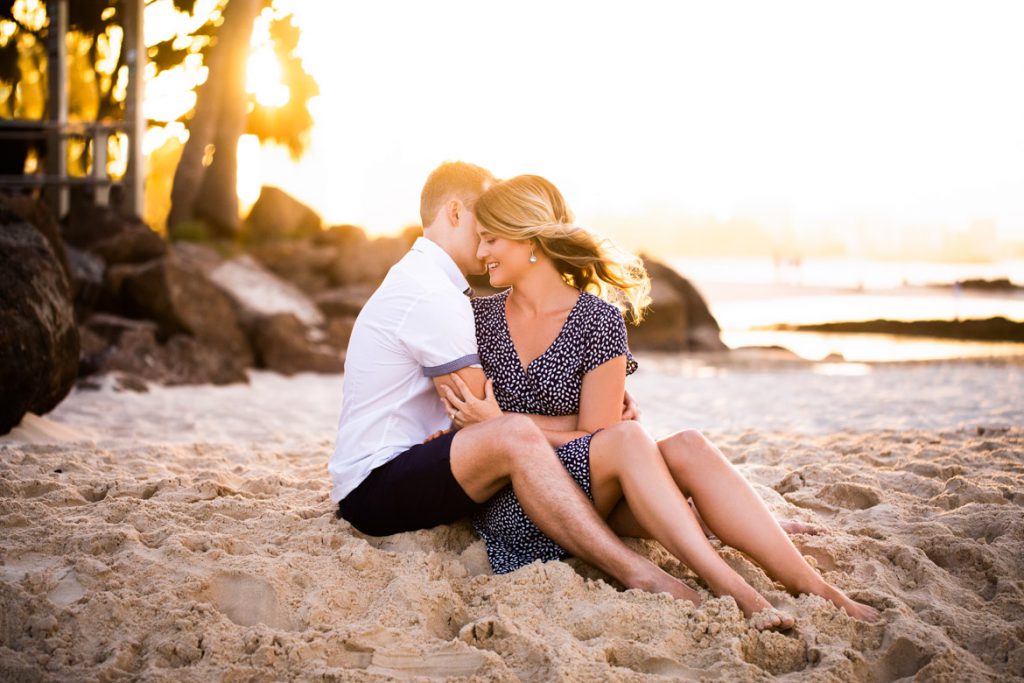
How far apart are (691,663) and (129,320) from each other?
7.67m

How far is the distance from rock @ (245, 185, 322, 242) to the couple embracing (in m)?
11.7

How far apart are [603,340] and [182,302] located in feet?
22.5

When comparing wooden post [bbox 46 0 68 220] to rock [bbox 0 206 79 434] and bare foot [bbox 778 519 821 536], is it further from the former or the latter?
bare foot [bbox 778 519 821 536]

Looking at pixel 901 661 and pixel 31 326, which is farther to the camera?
pixel 31 326

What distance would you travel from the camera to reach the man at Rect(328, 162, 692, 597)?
306 cm

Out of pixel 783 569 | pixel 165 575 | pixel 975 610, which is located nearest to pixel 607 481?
pixel 783 569

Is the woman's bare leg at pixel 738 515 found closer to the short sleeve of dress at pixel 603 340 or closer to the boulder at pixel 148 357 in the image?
the short sleeve of dress at pixel 603 340

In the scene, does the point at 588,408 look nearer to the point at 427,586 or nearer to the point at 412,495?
the point at 412,495

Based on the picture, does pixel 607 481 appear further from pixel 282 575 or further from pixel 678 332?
pixel 678 332

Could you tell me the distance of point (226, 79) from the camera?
14.0 m

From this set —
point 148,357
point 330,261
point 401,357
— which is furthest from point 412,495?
point 330,261

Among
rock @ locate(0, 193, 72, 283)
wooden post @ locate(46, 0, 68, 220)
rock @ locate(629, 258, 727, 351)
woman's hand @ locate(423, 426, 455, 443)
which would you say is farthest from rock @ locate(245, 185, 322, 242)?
woman's hand @ locate(423, 426, 455, 443)

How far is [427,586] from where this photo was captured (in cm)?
305

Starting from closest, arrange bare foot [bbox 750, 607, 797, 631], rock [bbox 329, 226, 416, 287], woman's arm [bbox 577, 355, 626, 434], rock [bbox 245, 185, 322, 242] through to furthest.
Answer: bare foot [bbox 750, 607, 797, 631]
woman's arm [bbox 577, 355, 626, 434]
rock [bbox 329, 226, 416, 287]
rock [bbox 245, 185, 322, 242]
